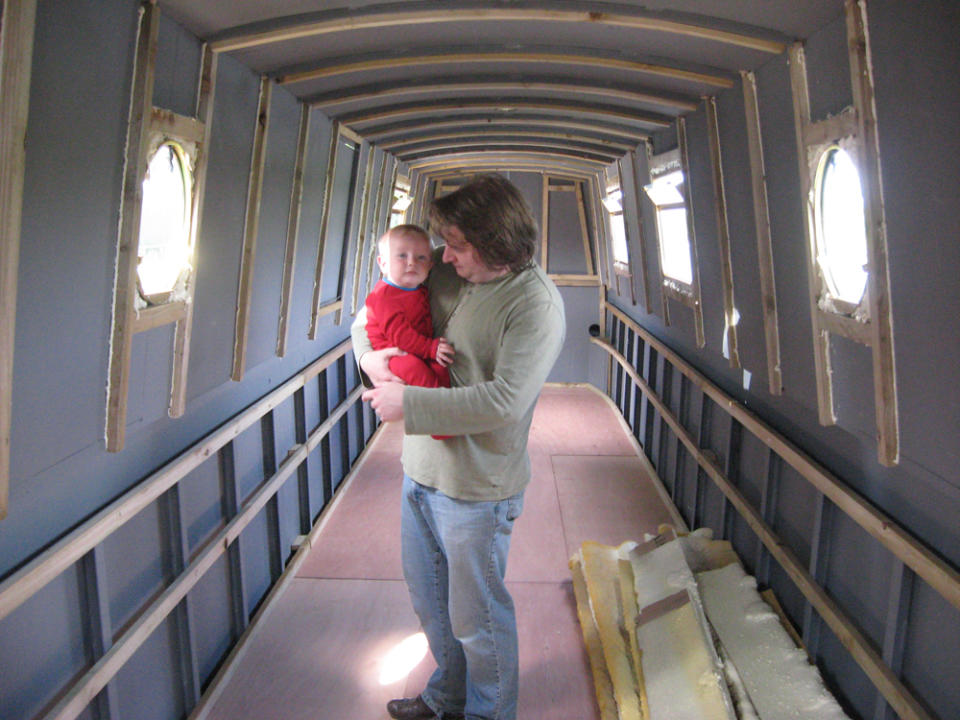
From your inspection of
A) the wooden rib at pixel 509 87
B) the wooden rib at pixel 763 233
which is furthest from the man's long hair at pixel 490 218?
the wooden rib at pixel 509 87

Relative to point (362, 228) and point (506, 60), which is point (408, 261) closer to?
point (506, 60)

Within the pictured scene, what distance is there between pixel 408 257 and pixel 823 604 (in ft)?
6.54

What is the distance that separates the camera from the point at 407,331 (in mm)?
2459

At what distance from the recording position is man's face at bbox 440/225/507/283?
7.11 feet

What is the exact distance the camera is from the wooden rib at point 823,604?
7.34 feet

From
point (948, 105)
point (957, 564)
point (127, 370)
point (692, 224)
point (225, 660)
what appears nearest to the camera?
point (948, 105)

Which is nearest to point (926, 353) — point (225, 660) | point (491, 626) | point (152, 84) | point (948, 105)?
point (948, 105)

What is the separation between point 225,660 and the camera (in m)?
3.35

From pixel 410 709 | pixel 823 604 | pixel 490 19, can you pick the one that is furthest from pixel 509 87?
pixel 410 709

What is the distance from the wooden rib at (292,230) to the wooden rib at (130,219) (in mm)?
1535

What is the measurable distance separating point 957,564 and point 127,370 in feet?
8.00

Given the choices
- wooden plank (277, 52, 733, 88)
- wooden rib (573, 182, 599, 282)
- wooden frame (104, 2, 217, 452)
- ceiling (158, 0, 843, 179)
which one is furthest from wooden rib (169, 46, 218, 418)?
wooden rib (573, 182, 599, 282)

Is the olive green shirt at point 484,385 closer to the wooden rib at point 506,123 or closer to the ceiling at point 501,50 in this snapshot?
the ceiling at point 501,50

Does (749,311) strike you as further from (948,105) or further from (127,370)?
(127,370)
